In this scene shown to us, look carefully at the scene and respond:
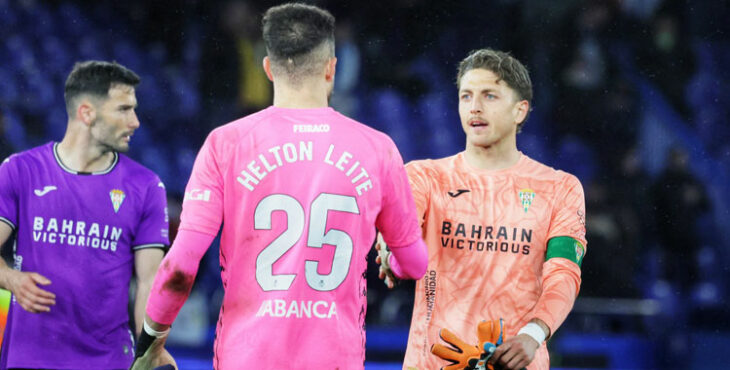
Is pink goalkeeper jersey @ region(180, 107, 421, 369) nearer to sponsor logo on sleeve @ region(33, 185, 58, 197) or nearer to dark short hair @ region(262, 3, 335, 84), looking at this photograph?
dark short hair @ region(262, 3, 335, 84)

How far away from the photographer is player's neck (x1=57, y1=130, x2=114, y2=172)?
4.22m

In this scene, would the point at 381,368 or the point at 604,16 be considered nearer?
the point at 381,368

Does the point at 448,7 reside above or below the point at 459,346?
above

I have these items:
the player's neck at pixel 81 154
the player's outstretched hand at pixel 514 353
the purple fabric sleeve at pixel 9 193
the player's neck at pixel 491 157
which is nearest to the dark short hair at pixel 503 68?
the player's neck at pixel 491 157

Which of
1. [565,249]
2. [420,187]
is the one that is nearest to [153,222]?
[420,187]

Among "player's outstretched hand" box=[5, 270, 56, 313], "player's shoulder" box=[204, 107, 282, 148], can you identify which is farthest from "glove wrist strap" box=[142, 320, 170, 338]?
"player's outstretched hand" box=[5, 270, 56, 313]

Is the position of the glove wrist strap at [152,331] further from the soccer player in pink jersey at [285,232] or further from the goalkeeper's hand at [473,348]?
the goalkeeper's hand at [473,348]

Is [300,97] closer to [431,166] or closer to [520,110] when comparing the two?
[431,166]

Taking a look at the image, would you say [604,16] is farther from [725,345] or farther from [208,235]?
[208,235]

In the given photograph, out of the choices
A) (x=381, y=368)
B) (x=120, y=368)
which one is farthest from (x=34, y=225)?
(x=381, y=368)

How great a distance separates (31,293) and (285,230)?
166 cm

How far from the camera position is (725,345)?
772 centimetres

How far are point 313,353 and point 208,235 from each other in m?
0.44

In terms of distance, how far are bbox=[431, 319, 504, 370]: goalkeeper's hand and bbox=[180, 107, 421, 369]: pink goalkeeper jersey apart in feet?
1.96
